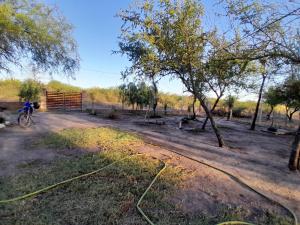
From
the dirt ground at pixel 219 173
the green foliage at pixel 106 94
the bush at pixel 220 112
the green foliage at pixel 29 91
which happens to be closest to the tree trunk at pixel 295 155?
the dirt ground at pixel 219 173

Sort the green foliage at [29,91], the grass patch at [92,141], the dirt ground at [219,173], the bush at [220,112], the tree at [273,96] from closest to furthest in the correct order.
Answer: the dirt ground at [219,173] → the grass patch at [92,141] → the tree at [273,96] → the green foliage at [29,91] → the bush at [220,112]

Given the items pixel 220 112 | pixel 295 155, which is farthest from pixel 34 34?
pixel 220 112

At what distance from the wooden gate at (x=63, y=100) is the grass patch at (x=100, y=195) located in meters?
17.5

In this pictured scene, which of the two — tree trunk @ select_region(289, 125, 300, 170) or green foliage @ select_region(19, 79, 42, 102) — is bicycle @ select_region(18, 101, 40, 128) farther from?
green foliage @ select_region(19, 79, 42, 102)

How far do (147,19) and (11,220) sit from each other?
7.11m

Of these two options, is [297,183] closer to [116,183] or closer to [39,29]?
[116,183]

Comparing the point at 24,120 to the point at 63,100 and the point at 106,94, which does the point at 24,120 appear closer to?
the point at 63,100

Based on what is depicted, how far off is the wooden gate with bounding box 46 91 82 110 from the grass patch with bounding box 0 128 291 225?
57.4 feet

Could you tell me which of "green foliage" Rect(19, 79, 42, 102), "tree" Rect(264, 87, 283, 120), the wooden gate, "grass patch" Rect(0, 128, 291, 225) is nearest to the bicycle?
"grass patch" Rect(0, 128, 291, 225)

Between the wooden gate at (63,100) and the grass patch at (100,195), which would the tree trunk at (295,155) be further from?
the wooden gate at (63,100)

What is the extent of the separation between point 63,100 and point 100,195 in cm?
2017

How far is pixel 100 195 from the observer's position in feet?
14.3

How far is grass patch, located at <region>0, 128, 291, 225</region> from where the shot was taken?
3.69m

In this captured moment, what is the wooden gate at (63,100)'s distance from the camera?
22.8 m
